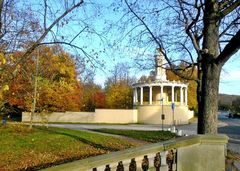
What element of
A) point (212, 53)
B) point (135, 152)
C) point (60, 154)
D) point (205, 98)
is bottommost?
point (60, 154)

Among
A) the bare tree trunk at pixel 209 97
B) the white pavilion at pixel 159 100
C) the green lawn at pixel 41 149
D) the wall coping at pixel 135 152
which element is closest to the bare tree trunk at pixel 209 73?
the bare tree trunk at pixel 209 97

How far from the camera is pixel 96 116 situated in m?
60.4

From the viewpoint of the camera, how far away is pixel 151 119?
206 feet

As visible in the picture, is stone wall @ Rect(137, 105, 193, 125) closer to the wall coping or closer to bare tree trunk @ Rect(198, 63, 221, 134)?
bare tree trunk @ Rect(198, 63, 221, 134)

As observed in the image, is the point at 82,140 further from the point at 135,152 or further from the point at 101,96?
the point at 101,96

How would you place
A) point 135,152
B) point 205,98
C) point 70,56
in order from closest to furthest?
1. point 135,152
2. point 205,98
3. point 70,56

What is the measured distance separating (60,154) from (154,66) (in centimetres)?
592

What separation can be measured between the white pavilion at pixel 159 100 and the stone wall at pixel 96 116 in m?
2.45

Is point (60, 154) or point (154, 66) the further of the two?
point (60, 154)

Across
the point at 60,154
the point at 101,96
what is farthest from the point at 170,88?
the point at 60,154

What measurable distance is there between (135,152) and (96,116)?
180ft

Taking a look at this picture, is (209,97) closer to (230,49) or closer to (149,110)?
(230,49)

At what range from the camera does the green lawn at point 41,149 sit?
49.9 feet

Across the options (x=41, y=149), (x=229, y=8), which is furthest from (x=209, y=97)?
(x=41, y=149)
